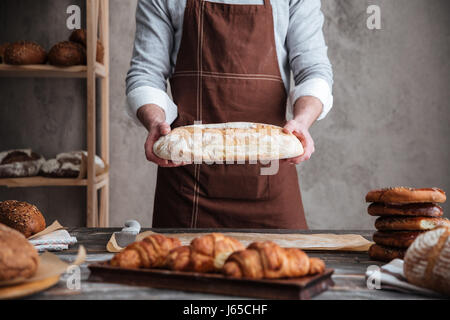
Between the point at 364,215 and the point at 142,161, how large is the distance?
1482mm

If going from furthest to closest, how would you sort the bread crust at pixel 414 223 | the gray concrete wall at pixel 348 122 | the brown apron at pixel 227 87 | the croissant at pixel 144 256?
the gray concrete wall at pixel 348 122, the brown apron at pixel 227 87, the bread crust at pixel 414 223, the croissant at pixel 144 256

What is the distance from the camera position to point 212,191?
6.25ft

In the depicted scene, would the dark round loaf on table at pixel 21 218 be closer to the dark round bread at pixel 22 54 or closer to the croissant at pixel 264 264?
the croissant at pixel 264 264

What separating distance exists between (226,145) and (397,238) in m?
0.60

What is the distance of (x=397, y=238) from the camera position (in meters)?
1.23

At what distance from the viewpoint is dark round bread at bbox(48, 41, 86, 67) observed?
2.69 metres

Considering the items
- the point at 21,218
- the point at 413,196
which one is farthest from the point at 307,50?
the point at 21,218

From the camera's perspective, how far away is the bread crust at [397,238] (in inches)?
47.7

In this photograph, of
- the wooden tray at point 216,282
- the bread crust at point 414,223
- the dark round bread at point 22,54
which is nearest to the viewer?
the wooden tray at point 216,282

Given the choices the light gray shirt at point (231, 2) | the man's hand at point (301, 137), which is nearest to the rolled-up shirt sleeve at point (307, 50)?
the light gray shirt at point (231, 2)

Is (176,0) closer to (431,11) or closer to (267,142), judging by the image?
(267,142)

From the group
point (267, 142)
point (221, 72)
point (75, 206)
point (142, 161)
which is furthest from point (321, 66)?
point (75, 206)

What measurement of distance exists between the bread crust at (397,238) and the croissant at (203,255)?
18.0 inches

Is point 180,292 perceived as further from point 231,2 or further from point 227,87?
point 231,2
